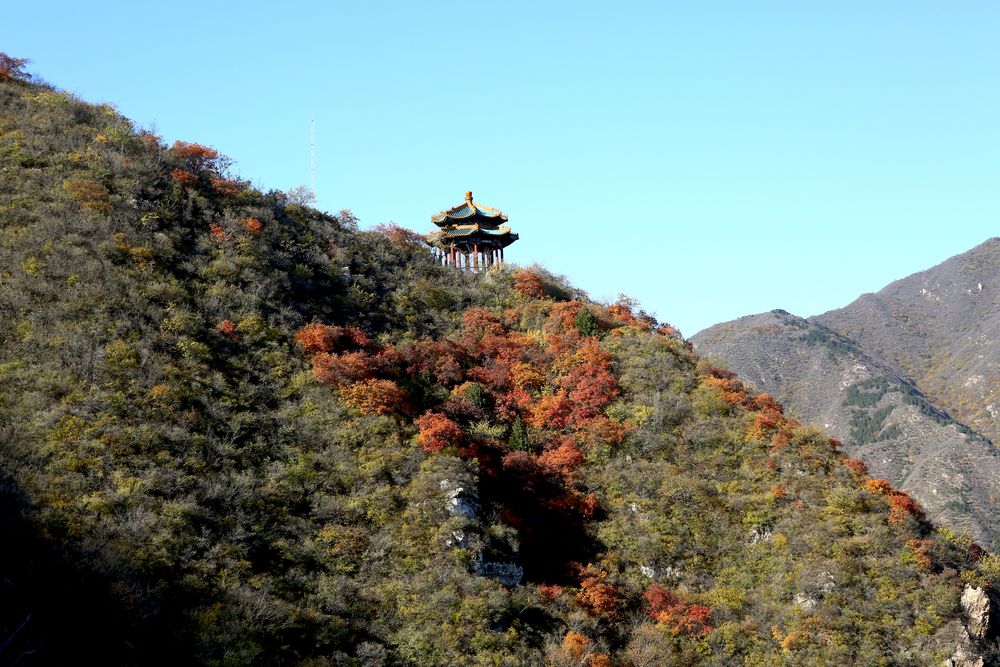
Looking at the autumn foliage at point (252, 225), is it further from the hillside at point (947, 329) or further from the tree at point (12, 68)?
the hillside at point (947, 329)

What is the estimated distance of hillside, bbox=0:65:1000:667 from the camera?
26781 mm

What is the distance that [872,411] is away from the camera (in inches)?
4665

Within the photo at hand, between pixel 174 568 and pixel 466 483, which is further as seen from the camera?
pixel 466 483

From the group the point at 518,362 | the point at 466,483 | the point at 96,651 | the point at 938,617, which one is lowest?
the point at 938,617

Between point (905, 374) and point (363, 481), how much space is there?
461ft

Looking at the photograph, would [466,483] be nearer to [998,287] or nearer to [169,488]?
[169,488]

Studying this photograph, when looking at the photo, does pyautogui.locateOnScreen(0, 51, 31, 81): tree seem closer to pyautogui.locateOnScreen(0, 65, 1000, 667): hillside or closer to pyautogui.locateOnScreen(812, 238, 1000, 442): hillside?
pyautogui.locateOnScreen(0, 65, 1000, 667): hillside

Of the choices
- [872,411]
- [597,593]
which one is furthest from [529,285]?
[872,411]

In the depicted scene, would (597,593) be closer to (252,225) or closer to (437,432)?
(437,432)

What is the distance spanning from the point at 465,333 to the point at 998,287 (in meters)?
155

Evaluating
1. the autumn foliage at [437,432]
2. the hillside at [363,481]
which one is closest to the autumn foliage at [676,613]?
the hillside at [363,481]

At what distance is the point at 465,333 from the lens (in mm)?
48031

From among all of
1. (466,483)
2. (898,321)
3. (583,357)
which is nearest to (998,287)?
(898,321)

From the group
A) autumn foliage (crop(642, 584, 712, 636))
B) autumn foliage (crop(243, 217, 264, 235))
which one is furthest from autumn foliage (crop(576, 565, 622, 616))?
autumn foliage (crop(243, 217, 264, 235))
